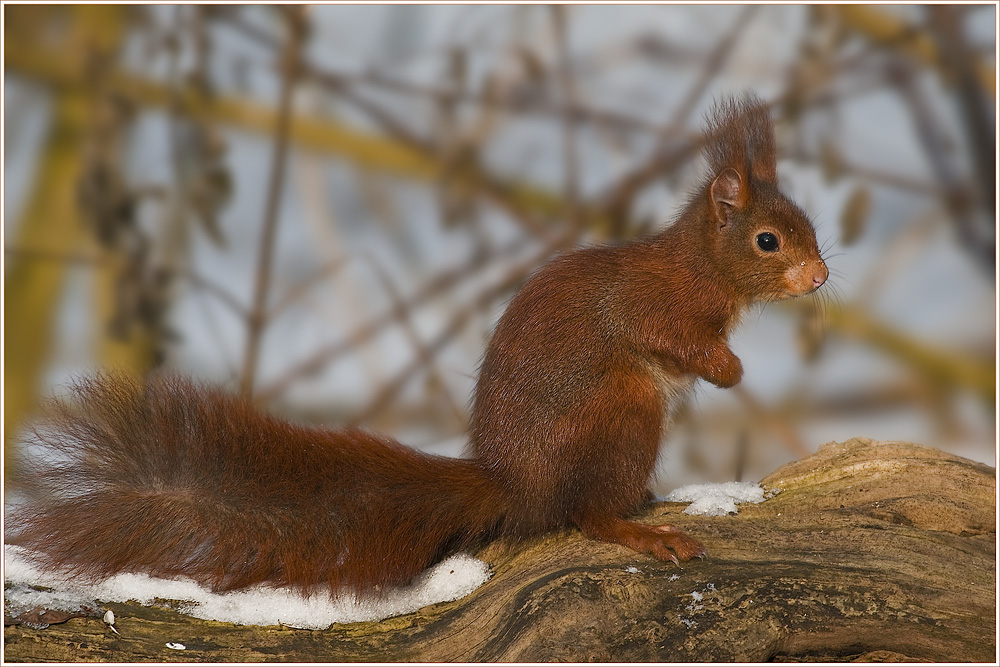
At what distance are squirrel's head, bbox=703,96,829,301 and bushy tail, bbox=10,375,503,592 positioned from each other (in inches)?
24.6

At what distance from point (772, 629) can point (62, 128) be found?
1.93 metres

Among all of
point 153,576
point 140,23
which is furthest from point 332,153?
point 153,576

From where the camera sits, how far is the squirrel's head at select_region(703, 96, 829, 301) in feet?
4.86

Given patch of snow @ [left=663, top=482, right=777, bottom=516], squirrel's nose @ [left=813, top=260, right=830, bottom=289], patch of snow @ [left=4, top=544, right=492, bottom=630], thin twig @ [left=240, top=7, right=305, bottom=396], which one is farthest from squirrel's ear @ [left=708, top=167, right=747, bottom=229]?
thin twig @ [left=240, top=7, right=305, bottom=396]

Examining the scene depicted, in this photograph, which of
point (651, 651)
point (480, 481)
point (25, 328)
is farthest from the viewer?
point (25, 328)

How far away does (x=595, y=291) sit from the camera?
1470 millimetres

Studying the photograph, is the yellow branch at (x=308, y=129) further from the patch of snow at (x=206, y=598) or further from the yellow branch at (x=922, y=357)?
the patch of snow at (x=206, y=598)

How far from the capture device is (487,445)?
146cm

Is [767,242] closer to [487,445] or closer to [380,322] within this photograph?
[487,445]

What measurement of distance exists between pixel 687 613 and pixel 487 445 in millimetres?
393

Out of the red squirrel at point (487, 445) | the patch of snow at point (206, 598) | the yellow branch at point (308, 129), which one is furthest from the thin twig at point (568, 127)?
the patch of snow at point (206, 598)

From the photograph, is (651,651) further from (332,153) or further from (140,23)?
(140,23)

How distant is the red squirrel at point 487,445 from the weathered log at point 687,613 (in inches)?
2.5

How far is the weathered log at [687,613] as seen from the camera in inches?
50.5
